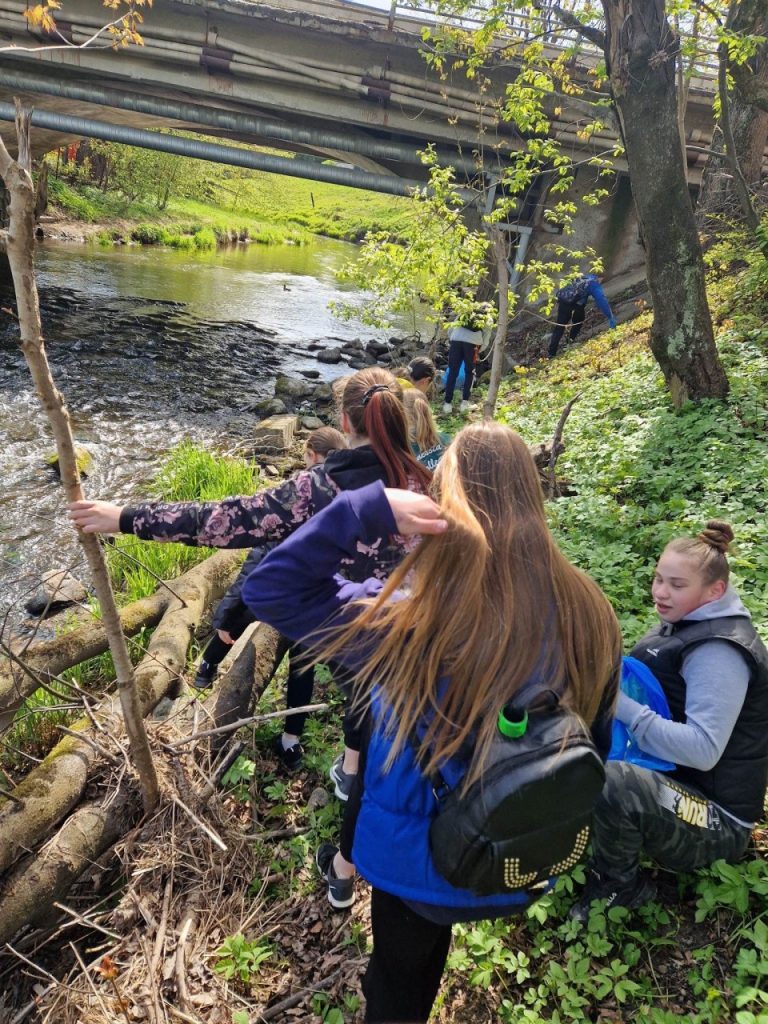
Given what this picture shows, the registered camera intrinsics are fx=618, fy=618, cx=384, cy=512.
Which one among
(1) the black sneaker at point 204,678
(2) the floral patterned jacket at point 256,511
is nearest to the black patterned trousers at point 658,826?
(2) the floral patterned jacket at point 256,511

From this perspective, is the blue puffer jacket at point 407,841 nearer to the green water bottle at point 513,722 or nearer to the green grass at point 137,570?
the green water bottle at point 513,722

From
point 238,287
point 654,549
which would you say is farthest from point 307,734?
point 238,287

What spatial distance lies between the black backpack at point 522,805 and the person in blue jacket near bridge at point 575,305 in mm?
9900

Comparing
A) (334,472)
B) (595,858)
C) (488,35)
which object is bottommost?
(595,858)

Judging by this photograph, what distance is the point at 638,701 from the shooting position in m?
2.48

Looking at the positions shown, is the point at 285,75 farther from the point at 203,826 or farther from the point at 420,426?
the point at 203,826

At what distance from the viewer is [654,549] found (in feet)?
14.5

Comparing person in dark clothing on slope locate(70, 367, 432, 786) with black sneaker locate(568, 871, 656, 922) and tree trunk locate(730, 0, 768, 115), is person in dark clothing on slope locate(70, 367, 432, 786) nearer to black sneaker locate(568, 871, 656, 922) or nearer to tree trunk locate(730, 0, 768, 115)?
black sneaker locate(568, 871, 656, 922)

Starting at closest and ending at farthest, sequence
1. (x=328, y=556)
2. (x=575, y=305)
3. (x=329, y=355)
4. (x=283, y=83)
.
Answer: (x=328, y=556), (x=283, y=83), (x=575, y=305), (x=329, y=355)

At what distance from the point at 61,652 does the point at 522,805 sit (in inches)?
133

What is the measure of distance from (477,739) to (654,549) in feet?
11.2

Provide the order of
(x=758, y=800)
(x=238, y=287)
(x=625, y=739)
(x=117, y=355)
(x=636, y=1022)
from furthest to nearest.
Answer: (x=238, y=287), (x=117, y=355), (x=625, y=739), (x=758, y=800), (x=636, y=1022)

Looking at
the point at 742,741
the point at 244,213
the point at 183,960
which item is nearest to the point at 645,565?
the point at 742,741

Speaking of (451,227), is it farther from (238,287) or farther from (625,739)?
(238,287)
